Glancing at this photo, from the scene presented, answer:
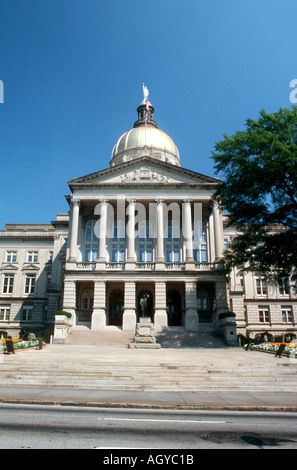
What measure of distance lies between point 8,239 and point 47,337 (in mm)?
26318

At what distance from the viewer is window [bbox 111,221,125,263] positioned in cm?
4544

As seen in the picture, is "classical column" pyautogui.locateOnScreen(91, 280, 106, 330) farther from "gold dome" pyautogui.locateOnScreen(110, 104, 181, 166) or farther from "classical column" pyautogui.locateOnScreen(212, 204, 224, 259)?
"gold dome" pyautogui.locateOnScreen(110, 104, 181, 166)

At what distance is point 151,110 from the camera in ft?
234

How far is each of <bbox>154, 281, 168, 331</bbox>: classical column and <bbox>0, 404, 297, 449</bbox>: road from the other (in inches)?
1049

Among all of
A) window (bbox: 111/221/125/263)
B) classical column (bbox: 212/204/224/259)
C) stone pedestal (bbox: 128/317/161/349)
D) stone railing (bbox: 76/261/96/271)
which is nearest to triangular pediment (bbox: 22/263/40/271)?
window (bbox: 111/221/125/263)

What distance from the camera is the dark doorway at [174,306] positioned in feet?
145

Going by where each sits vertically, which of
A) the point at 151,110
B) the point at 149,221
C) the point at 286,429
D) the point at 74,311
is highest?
the point at 151,110

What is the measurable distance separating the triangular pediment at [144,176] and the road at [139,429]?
114 feet

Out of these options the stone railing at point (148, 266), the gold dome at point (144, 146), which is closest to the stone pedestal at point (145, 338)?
the stone railing at point (148, 266)

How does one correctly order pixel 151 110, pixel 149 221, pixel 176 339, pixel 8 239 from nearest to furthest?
pixel 176 339 < pixel 149 221 < pixel 8 239 < pixel 151 110

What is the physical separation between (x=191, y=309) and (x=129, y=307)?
6532mm

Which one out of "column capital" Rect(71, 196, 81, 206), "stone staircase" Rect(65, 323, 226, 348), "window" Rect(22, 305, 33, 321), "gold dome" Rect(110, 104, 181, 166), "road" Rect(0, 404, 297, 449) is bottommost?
"road" Rect(0, 404, 297, 449)
